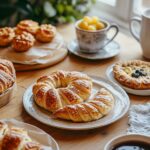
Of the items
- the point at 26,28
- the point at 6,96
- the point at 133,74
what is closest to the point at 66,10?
the point at 26,28

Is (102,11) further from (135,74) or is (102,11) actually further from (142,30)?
(135,74)

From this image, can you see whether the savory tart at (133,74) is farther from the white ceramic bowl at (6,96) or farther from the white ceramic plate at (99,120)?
the white ceramic bowl at (6,96)

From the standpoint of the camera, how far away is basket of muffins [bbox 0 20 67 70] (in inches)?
45.9

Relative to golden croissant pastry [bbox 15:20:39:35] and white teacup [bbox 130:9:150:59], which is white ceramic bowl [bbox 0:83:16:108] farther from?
white teacup [bbox 130:9:150:59]

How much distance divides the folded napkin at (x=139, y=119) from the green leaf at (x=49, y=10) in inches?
29.2

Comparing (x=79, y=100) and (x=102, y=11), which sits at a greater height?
(x=79, y=100)

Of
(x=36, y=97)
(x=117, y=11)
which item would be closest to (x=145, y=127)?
(x=36, y=97)

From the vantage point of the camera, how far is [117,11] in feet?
5.73

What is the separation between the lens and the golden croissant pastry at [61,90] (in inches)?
36.4

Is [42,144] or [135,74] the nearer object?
[42,144]

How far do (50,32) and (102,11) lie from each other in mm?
652

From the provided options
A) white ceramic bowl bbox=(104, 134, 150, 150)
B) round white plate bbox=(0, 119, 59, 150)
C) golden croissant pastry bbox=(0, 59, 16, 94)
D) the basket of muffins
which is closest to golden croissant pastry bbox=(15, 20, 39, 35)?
the basket of muffins

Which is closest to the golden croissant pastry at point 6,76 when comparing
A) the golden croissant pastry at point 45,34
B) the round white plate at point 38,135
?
the round white plate at point 38,135

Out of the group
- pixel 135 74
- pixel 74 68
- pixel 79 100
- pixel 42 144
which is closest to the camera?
pixel 42 144
